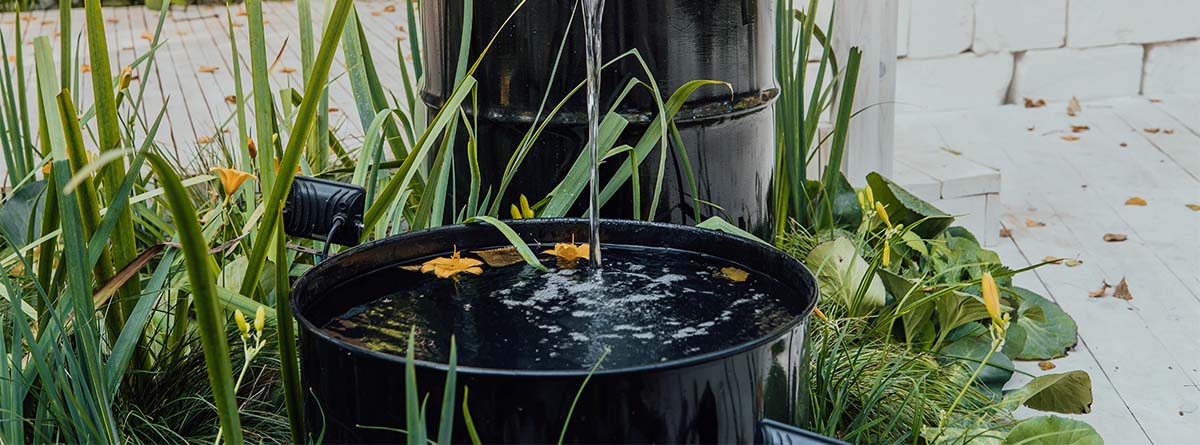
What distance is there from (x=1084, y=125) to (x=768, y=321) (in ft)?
11.2

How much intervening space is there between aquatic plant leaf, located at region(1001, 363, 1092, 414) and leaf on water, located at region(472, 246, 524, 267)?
33.4 inches

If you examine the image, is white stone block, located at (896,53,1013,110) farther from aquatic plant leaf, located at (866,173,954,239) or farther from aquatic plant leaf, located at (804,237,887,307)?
aquatic plant leaf, located at (804,237,887,307)

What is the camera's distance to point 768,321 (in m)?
1.19

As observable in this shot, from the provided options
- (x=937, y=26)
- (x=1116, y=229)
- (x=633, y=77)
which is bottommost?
(x=1116, y=229)

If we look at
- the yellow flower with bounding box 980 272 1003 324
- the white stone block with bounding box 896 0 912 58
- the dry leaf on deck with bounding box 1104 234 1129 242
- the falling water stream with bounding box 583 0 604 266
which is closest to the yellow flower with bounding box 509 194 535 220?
the falling water stream with bounding box 583 0 604 266

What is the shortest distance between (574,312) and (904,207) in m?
1.30

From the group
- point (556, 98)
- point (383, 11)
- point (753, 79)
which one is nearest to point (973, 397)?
point (753, 79)

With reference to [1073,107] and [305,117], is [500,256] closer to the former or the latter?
[305,117]

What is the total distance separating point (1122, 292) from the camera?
2.51 meters

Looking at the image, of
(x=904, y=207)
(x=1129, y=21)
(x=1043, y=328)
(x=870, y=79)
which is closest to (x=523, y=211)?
(x=904, y=207)

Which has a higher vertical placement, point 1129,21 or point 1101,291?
point 1129,21

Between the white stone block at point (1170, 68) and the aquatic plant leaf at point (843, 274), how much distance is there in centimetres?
333

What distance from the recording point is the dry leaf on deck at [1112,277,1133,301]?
250 centimetres

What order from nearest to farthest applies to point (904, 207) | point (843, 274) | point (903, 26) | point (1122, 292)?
point (843, 274)
point (904, 207)
point (1122, 292)
point (903, 26)
